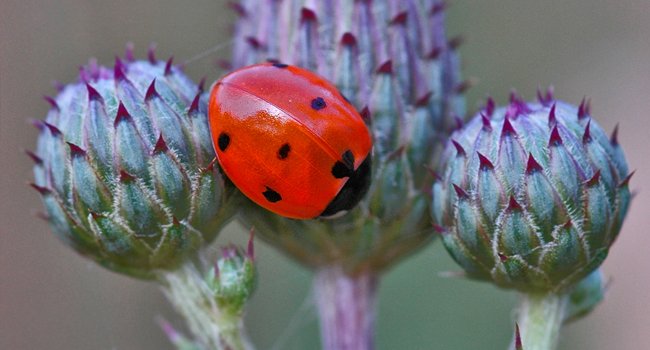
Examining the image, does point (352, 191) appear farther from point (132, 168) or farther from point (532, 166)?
point (132, 168)

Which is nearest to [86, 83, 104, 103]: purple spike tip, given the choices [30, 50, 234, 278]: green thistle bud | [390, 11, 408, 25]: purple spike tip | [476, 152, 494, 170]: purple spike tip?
[30, 50, 234, 278]: green thistle bud

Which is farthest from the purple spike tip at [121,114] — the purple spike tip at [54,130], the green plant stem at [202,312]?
the green plant stem at [202,312]

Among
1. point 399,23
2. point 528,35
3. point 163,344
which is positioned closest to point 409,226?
point 399,23

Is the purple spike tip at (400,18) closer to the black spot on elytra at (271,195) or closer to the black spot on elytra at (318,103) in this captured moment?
the black spot on elytra at (318,103)

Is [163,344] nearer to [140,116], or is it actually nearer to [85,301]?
[85,301]

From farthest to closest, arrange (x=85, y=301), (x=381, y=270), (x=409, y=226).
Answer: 1. (x=85, y=301)
2. (x=381, y=270)
3. (x=409, y=226)

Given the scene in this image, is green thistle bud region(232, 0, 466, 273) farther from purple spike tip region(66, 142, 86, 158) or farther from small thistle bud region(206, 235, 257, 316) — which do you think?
purple spike tip region(66, 142, 86, 158)

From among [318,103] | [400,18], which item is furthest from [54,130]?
[400,18]
